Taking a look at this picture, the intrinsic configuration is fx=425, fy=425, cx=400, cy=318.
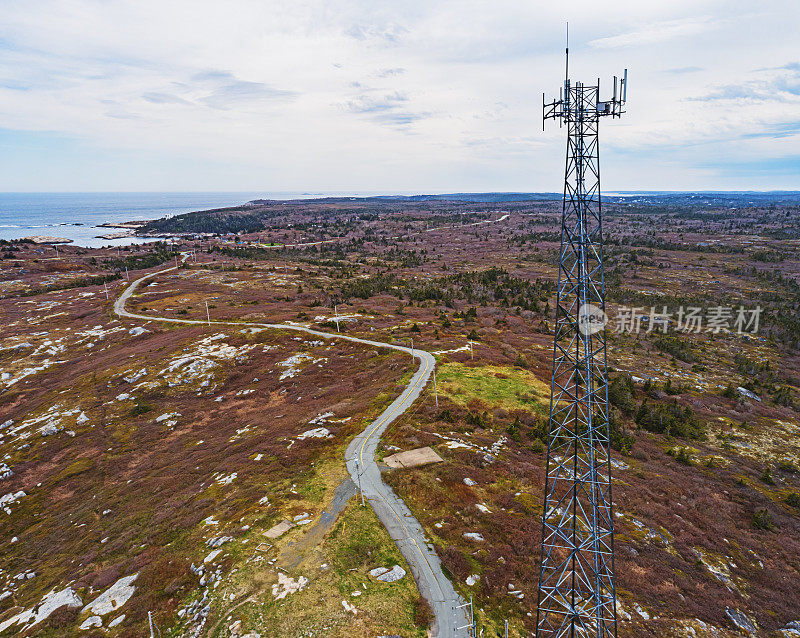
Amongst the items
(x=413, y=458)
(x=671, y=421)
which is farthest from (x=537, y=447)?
(x=671, y=421)

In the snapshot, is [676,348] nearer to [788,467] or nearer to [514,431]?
[788,467]

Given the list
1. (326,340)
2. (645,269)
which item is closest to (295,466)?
(326,340)

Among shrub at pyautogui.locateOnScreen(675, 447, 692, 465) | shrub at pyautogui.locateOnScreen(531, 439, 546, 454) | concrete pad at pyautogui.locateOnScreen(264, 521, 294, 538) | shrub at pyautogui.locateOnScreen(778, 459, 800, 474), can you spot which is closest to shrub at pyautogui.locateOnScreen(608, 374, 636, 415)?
shrub at pyautogui.locateOnScreen(675, 447, 692, 465)

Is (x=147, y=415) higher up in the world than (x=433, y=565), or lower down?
lower down

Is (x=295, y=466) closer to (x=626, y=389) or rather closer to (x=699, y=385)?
(x=626, y=389)

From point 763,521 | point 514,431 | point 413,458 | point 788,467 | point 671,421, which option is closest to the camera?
point 763,521

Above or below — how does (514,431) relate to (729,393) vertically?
above

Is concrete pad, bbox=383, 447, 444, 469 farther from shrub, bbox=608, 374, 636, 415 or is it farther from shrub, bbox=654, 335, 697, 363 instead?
shrub, bbox=654, 335, 697, 363
